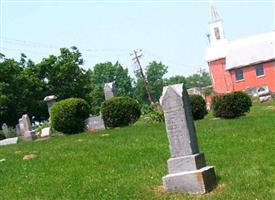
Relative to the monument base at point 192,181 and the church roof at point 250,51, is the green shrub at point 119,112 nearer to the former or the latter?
the monument base at point 192,181

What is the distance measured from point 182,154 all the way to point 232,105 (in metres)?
13.9

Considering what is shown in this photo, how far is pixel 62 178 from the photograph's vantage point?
470 inches

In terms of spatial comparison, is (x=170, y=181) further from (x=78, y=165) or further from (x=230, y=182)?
(x=78, y=165)

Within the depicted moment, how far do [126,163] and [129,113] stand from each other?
13938 mm

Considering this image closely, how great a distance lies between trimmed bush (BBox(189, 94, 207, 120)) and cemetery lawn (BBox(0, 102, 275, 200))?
7.45 metres

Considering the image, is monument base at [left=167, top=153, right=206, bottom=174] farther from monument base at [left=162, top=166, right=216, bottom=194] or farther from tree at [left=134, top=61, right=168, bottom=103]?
tree at [left=134, top=61, right=168, bottom=103]

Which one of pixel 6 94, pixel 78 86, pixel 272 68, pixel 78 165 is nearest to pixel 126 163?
pixel 78 165

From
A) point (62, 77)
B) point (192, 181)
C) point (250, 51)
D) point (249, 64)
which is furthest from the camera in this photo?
point (250, 51)

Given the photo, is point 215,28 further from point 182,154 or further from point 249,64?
point 182,154

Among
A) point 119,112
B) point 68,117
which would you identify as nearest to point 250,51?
point 119,112

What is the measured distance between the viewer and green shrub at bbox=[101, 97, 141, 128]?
26562mm

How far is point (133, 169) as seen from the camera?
466 inches

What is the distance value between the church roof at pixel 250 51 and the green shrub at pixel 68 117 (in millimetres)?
45489

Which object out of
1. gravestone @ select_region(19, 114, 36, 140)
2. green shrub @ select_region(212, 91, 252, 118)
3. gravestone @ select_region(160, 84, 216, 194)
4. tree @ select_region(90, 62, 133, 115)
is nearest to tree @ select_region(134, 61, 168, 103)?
tree @ select_region(90, 62, 133, 115)
